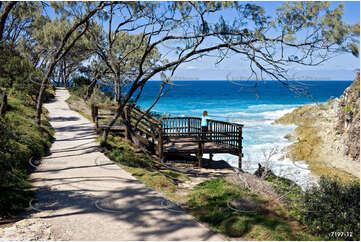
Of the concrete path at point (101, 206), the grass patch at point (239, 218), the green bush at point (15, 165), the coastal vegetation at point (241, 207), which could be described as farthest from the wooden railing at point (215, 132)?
the grass patch at point (239, 218)

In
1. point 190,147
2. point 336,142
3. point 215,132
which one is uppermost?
point 215,132

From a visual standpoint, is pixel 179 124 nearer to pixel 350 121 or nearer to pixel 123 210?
pixel 123 210

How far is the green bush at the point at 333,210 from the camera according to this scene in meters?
4.84

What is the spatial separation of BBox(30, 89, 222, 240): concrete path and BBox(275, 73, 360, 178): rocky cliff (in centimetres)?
1218

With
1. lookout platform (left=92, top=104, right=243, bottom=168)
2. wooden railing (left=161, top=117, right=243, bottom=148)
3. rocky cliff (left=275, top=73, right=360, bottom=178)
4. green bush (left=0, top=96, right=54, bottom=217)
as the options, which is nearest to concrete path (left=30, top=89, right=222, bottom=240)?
green bush (left=0, top=96, right=54, bottom=217)

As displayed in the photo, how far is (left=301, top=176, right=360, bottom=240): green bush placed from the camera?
15.9 feet

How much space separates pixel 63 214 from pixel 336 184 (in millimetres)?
4993

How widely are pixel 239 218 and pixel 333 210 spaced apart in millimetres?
1585

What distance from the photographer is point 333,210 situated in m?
5.12

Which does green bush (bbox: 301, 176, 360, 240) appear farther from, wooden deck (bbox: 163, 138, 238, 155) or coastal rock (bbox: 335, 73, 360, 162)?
coastal rock (bbox: 335, 73, 360, 162)

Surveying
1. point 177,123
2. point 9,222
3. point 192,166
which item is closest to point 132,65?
point 177,123

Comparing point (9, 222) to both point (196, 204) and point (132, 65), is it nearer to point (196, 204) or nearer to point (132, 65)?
point (196, 204)

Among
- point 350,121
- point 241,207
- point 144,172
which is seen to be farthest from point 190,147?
point 350,121

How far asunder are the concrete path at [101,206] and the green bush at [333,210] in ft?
5.47
